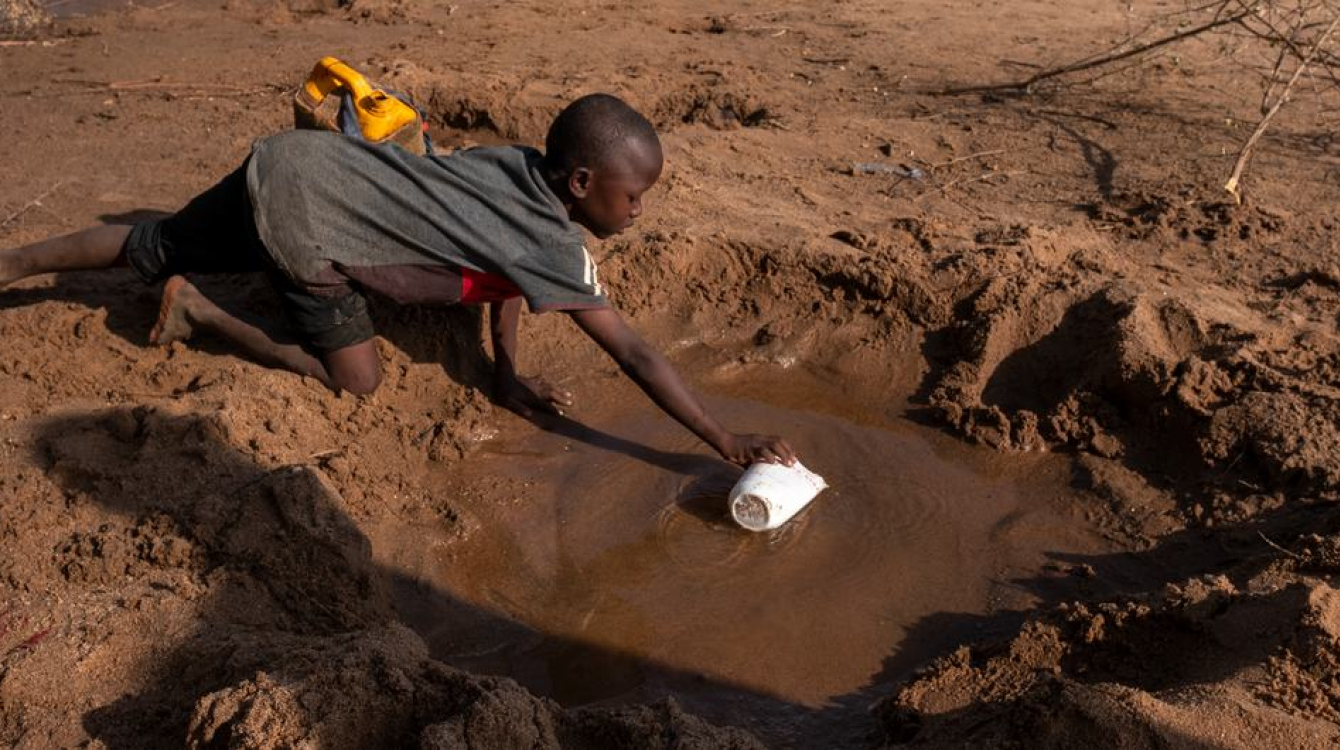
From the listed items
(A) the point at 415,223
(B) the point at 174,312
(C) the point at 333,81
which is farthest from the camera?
(C) the point at 333,81

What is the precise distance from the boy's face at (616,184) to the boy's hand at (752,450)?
0.70 metres

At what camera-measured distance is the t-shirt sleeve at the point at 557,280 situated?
10.3ft

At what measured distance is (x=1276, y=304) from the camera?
398cm

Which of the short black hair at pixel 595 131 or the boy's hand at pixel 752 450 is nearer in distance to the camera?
the short black hair at pixel 595 131

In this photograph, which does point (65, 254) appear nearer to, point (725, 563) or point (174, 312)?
point (174, 312)

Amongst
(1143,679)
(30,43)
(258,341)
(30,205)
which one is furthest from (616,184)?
(30,43)

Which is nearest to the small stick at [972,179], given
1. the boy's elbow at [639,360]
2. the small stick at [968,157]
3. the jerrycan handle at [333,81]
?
the small stick at [968,157]

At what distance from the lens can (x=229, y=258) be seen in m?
3.65

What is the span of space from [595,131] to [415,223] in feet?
2.04

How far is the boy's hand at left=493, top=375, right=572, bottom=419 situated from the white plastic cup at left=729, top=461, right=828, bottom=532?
80 cm

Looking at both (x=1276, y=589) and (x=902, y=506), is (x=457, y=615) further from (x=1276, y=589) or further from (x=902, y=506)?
(x=1276, y=589)

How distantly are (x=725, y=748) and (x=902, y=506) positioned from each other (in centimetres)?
145

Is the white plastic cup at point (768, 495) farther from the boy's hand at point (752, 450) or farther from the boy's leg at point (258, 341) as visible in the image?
the boy's leg at point (258, 341)

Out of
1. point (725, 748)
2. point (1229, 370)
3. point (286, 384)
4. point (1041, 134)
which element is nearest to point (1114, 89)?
point (1041, 134)
